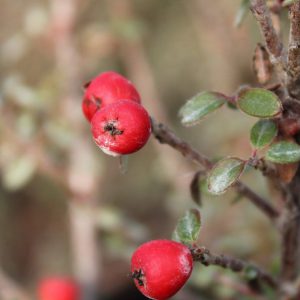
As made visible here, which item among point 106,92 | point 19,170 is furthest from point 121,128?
point 19,170

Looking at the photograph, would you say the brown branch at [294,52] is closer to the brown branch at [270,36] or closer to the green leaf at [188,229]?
the brown branch at [270,36]

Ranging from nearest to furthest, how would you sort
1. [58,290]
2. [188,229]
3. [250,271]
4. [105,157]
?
1. [188,229]
2. [250,271]
3. [58,290]
4. [105,157]

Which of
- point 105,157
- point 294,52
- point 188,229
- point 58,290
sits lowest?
point 105,157

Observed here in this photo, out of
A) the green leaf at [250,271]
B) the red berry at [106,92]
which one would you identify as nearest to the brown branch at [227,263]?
the green leaf at [250,271]

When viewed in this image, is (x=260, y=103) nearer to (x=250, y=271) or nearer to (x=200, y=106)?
(x=200, y=106)

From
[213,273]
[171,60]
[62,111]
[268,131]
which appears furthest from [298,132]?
[171,60]

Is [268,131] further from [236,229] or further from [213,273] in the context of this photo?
[236,229]
